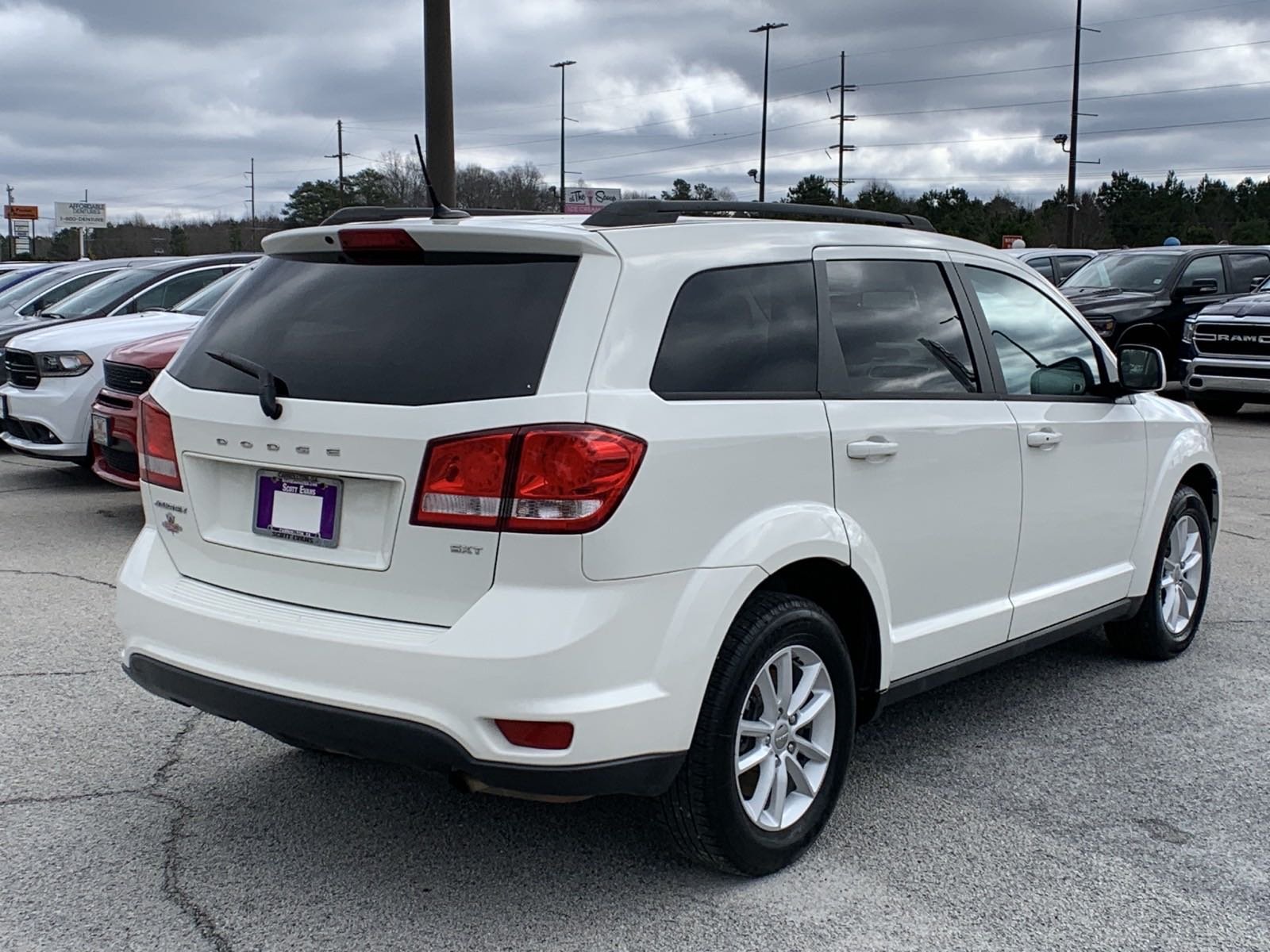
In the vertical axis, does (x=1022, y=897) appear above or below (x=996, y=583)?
below

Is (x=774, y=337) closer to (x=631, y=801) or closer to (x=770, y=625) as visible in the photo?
(x=770, y=625)

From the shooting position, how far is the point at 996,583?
4336 millimetres

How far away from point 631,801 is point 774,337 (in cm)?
147

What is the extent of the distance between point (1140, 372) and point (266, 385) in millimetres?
3327

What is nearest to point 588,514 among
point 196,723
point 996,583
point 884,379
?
point 884,379

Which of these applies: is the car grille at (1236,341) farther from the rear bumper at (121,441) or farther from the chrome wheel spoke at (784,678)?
the chrome wheel spoke at (784,678)

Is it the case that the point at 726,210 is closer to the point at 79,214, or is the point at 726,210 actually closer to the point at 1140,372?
the point at 1140,372

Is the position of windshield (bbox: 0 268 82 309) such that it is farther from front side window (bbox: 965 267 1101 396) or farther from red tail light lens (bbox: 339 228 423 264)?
front side window (bbox: 965 267 1101 396)

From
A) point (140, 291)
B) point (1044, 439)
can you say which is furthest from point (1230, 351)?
point (1044, 439)

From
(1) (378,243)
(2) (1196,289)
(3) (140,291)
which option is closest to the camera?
(1) (378,243)

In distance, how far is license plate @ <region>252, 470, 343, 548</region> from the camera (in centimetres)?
321

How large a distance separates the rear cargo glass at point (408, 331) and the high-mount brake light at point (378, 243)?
3 centimetres

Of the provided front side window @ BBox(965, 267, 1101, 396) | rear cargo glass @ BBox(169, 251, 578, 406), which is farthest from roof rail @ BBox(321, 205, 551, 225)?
front side window @ BBox(965, 267, 1101, 396)

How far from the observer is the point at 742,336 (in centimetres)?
352
